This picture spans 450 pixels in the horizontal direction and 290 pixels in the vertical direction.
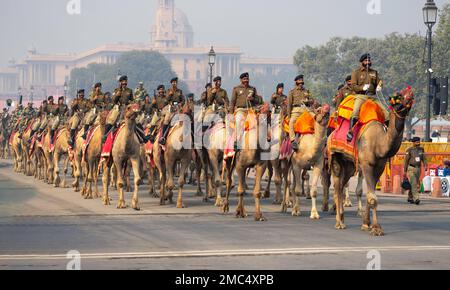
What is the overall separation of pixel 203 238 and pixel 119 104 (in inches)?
404

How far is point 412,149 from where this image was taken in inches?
1366

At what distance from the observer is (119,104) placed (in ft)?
101

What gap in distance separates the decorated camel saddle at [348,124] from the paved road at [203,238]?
1703mm

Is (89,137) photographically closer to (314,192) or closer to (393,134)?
(314,192)

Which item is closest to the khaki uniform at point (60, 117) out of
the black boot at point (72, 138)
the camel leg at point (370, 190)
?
the black boot at point (72, 138)

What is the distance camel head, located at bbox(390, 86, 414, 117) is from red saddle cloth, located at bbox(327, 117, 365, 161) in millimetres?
1413

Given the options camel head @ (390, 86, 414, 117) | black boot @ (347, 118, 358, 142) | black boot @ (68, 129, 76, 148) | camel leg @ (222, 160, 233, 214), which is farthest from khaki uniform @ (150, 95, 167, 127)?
camel head @ (390, 86, 414, 117)

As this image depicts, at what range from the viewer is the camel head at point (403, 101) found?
21797mm

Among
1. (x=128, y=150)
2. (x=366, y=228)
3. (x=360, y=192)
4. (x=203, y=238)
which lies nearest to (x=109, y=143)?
(x=128, y=150)

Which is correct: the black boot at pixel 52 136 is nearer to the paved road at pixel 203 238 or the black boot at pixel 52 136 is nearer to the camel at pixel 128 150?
the paved road at pixel 203 238

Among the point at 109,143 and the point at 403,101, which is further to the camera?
the point at 109,143

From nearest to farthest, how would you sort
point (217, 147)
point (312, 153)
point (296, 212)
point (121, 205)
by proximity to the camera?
point (312, 153) < point (296, 212) < point (121, 205) < point (217, 147)

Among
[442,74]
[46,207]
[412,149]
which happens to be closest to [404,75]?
[442,74]

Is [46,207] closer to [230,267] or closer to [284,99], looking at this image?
[284,99]
